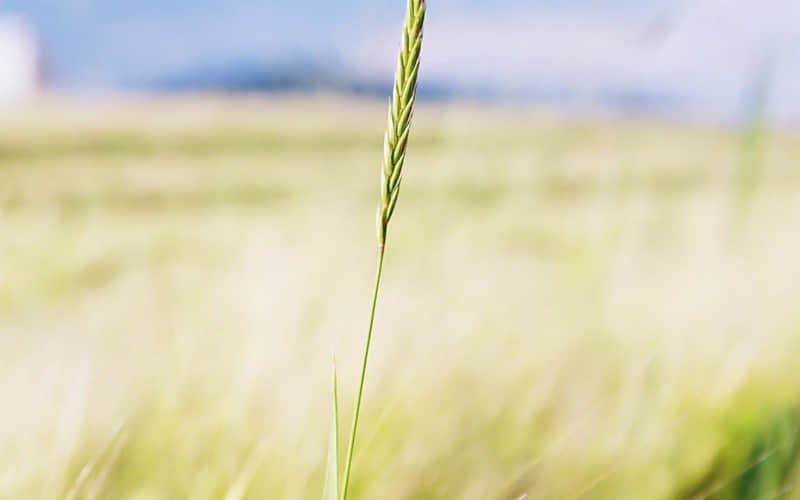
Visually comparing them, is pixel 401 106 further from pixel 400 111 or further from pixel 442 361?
pixel 442 361

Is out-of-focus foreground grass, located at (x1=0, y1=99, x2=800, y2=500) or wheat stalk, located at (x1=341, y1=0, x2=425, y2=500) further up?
wheat stalk, located at (x1=341, y1=0, x2=425, y2=500)

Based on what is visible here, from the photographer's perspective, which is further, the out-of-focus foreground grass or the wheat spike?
the out-of-focus foreground grass

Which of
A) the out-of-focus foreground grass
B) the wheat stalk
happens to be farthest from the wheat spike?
the out-of-focus foreground grass

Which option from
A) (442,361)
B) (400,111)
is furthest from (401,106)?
(442,361)

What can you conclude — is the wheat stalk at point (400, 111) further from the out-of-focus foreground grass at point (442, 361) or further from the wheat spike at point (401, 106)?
the out-of-focus foreground grass at point (442, 361)

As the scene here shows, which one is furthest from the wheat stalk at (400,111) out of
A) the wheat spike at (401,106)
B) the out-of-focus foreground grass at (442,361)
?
the out-of-focus foreground grass at (442,361)

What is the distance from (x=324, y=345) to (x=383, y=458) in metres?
0.19

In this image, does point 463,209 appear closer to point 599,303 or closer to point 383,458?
point 599,303

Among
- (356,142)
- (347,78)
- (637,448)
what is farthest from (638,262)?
(356,142)

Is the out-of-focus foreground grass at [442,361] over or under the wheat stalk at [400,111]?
under

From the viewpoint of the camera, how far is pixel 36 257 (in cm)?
138

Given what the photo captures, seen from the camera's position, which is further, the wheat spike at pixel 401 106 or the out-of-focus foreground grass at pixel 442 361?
the out-of-focus foreground grass at pixel 442 361

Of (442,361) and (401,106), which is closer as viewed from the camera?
(401,106)

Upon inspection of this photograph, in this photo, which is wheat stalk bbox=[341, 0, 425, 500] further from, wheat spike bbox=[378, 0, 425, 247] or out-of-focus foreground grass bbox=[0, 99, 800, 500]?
out-of-focus foreground grass bbox=[0, 99, 800, 500]
